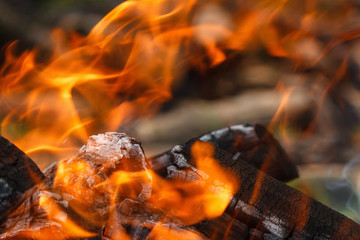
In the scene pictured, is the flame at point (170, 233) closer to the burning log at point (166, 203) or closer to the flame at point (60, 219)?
the burning log at point (166, 203)

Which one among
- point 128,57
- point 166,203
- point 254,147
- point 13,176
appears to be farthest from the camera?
point 128,57

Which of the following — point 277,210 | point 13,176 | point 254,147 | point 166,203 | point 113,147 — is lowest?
point 254,147

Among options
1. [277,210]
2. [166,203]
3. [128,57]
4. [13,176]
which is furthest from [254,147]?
[13,176]

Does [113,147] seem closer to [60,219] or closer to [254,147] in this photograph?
[60,219]

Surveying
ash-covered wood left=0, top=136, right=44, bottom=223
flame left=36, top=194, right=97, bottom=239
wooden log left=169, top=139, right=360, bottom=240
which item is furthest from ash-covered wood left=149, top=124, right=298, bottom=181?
ash-covered wood left=0, top=136, right=44, bottom=223

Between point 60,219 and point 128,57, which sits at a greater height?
point 128,57

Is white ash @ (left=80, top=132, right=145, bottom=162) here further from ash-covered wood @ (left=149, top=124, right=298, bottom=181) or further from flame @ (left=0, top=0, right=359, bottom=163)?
flame @ (left=0, top=0, right=359, bottom=163)

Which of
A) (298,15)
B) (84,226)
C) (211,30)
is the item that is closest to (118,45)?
(211,30)

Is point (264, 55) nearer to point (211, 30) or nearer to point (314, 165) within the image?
point (211, 30)
